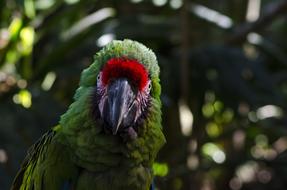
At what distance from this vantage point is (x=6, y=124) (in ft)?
9.18

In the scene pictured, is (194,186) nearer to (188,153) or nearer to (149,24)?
(188,153)

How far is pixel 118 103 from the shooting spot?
1.80m

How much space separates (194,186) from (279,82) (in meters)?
0.82

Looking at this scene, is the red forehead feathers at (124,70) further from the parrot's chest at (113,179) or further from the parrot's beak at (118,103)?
the parrot's chest at (113,179)

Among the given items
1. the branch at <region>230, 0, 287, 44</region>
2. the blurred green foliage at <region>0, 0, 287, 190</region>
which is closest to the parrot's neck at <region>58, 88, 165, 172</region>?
the blurred green foliage at <region>0, 0, 287, 190</region>

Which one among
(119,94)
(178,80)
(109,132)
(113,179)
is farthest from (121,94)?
(178,80)

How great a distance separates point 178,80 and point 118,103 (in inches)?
67.7

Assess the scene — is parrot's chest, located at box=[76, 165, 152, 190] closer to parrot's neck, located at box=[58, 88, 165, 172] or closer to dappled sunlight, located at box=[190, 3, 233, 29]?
parrot's neck, located at box=[58, 88, 165, 172]

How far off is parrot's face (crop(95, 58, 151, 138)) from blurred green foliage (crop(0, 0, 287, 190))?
3.08 feet

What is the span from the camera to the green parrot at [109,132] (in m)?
1.85

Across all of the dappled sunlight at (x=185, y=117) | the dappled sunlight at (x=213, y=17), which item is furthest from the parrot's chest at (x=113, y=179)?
the dappled sunlight at (x=213, y=17)

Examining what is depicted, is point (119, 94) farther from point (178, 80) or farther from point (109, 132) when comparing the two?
point (178, 80)

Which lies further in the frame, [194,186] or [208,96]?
[194,186]

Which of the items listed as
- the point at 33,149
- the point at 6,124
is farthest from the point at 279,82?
the point at 33,149
